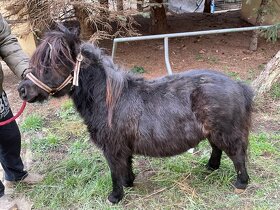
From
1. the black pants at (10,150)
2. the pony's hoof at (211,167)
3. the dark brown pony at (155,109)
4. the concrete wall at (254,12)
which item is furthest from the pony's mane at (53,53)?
the concrete wall at (254,12)

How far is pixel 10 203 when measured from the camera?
11.1 ft

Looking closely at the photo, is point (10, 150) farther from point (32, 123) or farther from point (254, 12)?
point (254, 12)

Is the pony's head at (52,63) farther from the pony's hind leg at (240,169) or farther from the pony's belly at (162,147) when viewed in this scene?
the pony's hind leg at (240,169)

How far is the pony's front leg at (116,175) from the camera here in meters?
3.00

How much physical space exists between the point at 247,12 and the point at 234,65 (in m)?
3.03

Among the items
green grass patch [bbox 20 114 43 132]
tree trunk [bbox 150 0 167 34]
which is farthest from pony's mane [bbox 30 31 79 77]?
tree trunk [bbox 150 0 167 34]

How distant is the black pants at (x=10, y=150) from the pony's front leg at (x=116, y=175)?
0.95 meters

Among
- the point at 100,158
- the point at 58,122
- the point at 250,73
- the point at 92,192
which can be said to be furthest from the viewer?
the point at 250,73

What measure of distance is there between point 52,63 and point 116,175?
3.73ft

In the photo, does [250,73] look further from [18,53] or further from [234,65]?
[18,53]

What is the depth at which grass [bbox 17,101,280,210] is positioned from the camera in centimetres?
320

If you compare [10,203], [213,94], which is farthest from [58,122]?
[213,94]

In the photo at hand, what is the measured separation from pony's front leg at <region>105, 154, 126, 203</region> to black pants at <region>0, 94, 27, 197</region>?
3.12 ft

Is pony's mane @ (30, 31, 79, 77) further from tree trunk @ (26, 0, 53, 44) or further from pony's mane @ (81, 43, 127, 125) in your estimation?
tree trunk @ (26, 0, 53, 44)
